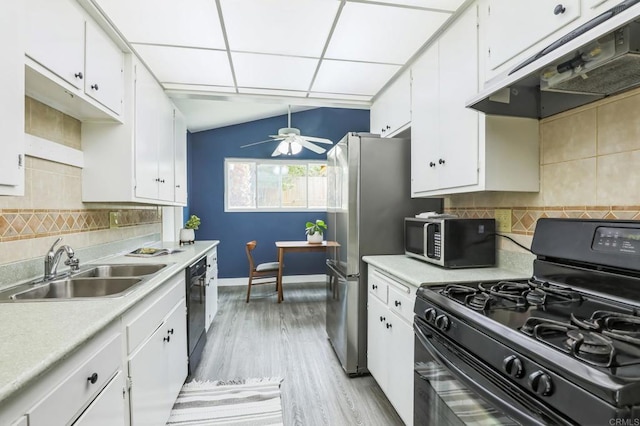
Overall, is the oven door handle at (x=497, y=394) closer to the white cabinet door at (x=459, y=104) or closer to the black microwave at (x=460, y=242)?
the black microwave at (x=460, y=242)

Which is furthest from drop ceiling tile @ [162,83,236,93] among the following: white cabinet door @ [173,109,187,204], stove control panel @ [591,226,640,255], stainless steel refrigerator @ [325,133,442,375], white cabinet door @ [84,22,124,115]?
stove control panel @ [591,226,640,255]

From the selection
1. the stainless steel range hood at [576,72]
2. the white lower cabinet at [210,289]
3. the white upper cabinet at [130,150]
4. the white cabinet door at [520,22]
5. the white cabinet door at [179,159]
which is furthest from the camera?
the white cabinet door at [179,159]

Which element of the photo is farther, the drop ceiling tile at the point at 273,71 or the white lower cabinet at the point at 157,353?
the drop ceiling tile at the point at 273,71

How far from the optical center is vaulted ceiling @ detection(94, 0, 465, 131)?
1731 millimetres

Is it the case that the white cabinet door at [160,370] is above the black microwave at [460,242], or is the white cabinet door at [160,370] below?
below

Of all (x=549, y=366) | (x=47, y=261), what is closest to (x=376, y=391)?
(x=549, y=366)

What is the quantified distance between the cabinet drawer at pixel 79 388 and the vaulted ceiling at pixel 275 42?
170 cm

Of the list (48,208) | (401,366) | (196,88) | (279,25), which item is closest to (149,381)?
(48,208)

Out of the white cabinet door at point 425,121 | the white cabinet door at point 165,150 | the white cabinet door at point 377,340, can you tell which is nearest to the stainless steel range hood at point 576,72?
the white cabinet door at point 425,121

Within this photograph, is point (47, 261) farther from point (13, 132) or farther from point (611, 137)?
point (611, 137)

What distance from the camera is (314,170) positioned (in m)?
5.72

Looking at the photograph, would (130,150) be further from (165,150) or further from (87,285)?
(87,285)

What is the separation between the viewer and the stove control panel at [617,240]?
113 cm

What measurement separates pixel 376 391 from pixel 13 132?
7.90ft
